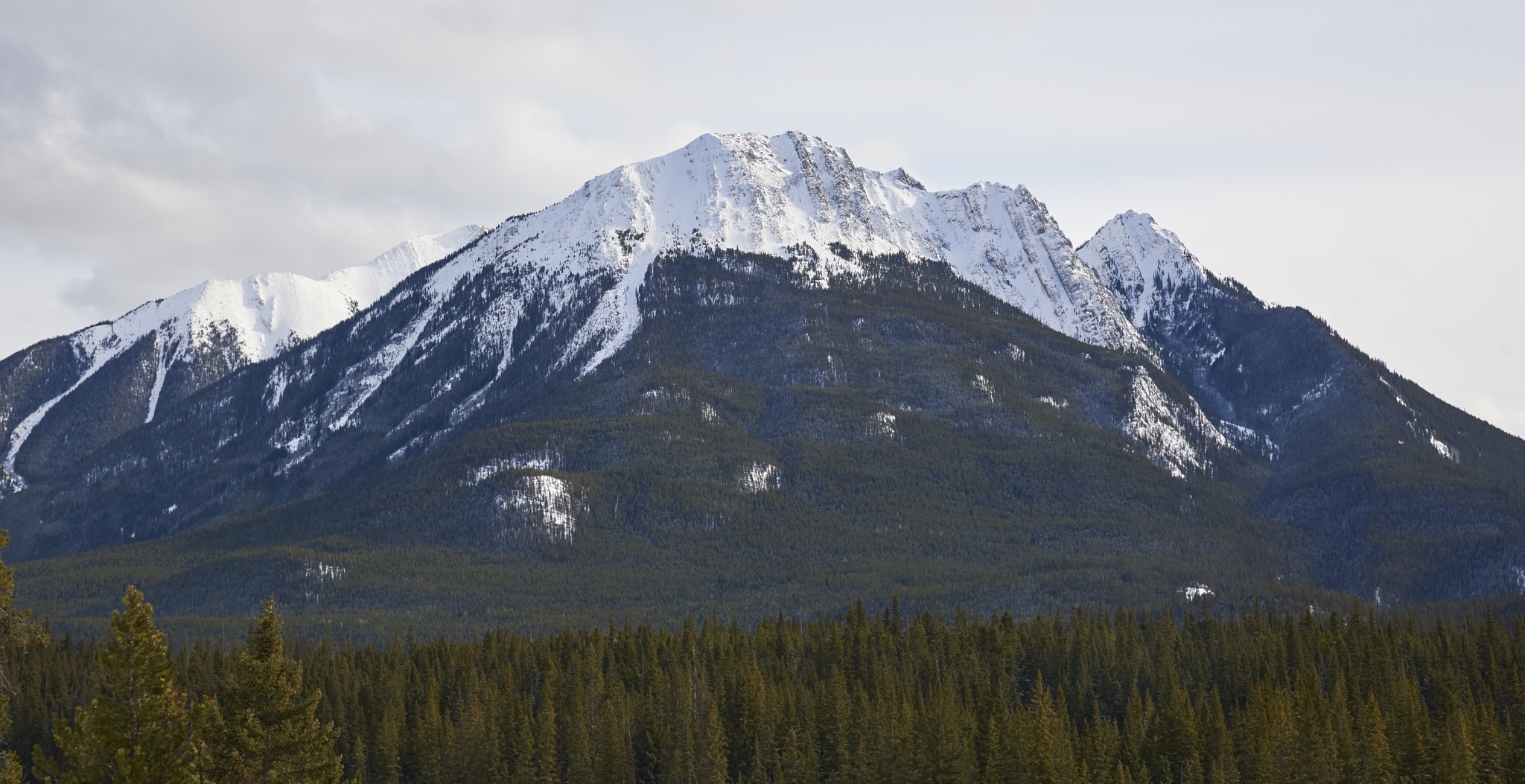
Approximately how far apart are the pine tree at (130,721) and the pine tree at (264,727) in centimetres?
190

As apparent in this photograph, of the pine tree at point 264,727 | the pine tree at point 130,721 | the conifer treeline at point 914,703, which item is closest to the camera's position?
the pine tree at point 130,721

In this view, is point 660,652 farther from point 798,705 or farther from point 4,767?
point 4,767

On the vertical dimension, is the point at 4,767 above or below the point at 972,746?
above

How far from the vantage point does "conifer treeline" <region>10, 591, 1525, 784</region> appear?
10875 cm

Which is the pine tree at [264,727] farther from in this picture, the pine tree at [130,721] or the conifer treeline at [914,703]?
the conifer treeline at [914,703]

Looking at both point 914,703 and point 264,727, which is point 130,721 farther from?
point 914,703

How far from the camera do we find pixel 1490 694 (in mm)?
137625

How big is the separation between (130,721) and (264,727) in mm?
5319

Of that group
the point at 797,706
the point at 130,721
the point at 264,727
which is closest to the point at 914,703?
the point at 797,706

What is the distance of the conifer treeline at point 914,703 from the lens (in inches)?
4281

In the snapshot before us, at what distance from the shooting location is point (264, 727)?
58.5m

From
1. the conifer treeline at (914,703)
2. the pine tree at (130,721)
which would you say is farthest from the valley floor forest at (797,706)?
the conifer treeline at (914,703)

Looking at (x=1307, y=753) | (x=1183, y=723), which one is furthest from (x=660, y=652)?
(x=1307, y=753)

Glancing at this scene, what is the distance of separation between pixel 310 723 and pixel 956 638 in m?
110
